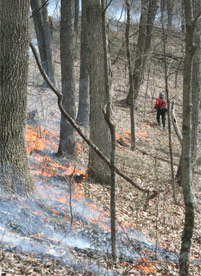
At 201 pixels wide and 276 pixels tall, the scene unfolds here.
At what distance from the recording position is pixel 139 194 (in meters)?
8.33

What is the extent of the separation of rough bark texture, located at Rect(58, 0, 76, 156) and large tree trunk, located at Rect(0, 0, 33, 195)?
12.6ft

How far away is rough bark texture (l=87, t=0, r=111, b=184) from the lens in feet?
25.1

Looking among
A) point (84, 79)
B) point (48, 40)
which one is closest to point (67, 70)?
point (84, 79)

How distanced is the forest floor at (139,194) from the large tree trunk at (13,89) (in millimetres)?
1618

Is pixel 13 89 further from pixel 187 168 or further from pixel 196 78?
pixel 196 78

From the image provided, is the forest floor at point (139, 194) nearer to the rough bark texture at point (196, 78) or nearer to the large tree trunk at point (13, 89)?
the rough bark texture at point (196, 78)

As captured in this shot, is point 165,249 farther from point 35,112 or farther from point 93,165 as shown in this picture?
point 35,112

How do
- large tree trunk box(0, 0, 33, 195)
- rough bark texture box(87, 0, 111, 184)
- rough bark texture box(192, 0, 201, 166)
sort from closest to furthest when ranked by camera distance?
large tree trunk box(0, 0, 33, 195) < rough bark texture box(87, 0, 111, 184) < rough bark texture box(192, 0, 201, 166)

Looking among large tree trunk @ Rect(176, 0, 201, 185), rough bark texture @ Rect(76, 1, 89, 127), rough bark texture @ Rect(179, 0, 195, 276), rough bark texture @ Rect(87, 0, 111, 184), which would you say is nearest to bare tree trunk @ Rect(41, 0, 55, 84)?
rough bark texture @ Rect(76, 1, 89, 127)

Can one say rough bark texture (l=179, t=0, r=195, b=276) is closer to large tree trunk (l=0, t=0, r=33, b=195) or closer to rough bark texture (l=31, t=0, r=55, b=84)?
large tree trunk (l=0, t=0, r=33, b=195)

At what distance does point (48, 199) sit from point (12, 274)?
2907mm

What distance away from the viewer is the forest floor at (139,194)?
455 cm

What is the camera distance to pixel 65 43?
9367mm

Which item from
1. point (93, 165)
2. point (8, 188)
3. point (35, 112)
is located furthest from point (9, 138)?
point (35, 112)
